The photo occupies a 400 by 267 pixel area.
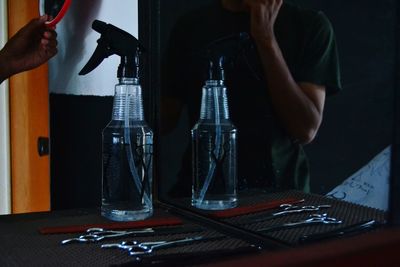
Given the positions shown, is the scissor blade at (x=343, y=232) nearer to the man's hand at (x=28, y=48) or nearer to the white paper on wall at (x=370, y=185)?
the white paper on wall at (x=370, y=185)

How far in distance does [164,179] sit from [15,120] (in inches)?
31.0

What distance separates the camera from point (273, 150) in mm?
683

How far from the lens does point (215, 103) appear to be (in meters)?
0.73

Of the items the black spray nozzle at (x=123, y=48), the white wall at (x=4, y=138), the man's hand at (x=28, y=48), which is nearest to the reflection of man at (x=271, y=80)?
the black spray nozzle at (x=123, y=48)

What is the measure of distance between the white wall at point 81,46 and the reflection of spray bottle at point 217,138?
0.29 meters

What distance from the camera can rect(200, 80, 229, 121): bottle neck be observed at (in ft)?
2.38

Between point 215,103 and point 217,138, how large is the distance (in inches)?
2.1

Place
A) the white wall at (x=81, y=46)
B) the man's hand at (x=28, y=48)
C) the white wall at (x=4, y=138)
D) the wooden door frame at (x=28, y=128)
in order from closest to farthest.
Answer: the man's hand at (x=28, y=48) < the white wall at (x=81, y=46) < the wooden door frame at (x=28, y=128) < the white wall at (x=4, y=138)

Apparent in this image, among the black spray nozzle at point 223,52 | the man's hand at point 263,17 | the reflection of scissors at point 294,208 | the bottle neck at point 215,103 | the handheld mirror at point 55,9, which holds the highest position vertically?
the handheld mirror at point 55,9

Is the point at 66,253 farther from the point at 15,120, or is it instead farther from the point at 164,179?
the point at 15,120

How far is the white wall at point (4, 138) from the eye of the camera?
145 cm

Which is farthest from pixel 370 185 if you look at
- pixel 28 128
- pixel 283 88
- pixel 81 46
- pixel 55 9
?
pixel 28 128

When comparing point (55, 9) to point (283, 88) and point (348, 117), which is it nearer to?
point (283, 88)

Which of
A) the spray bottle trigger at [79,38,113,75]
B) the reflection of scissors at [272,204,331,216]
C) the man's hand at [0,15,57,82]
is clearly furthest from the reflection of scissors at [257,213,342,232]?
the man's hand at [0,15,57,82]
